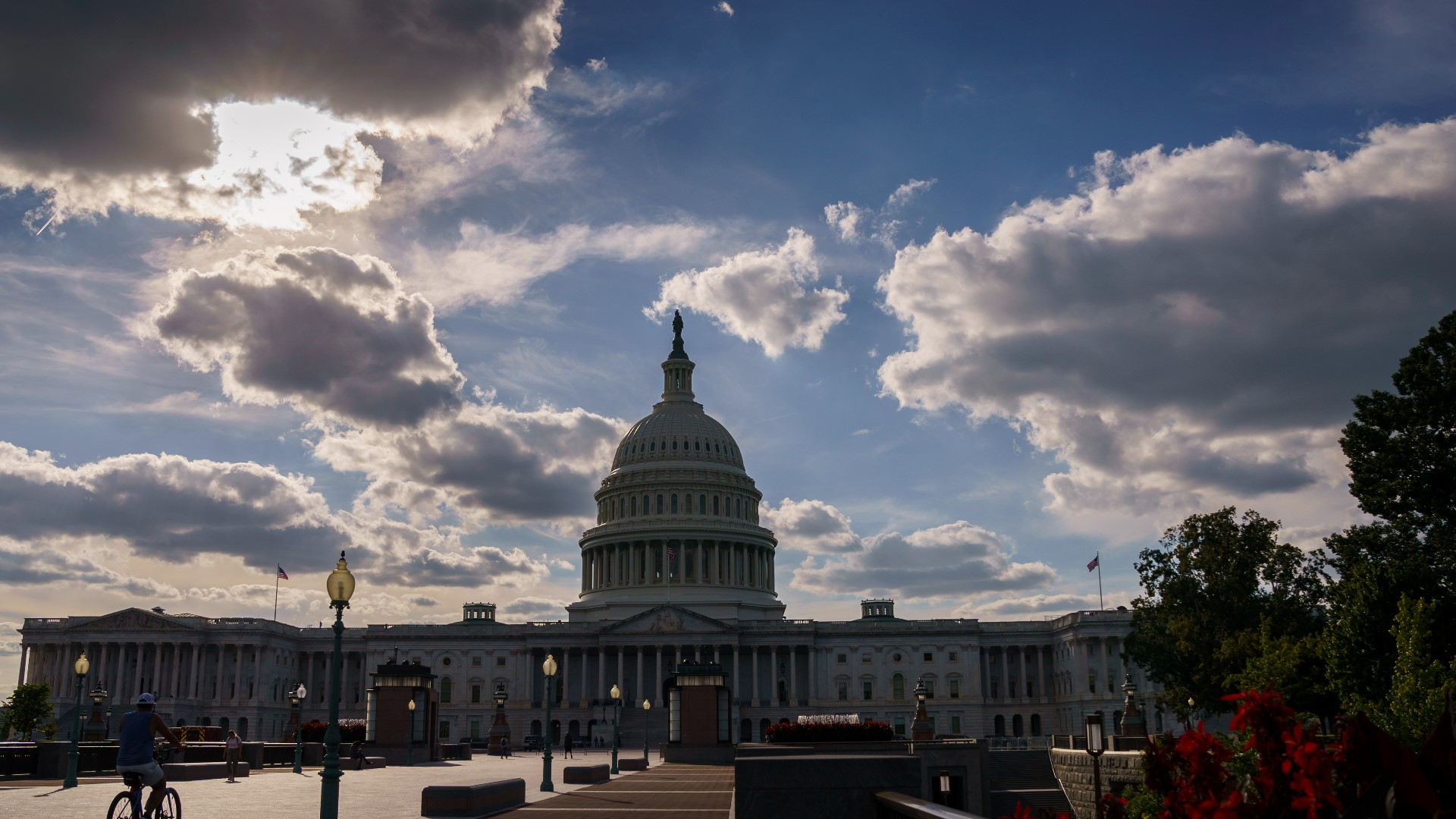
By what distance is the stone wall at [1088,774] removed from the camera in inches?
1789

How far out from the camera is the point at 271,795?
34.7 metres

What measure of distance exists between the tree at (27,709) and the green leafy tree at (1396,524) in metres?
107

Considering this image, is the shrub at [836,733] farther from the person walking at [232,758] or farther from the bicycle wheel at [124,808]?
the bicycle wheel at [124,808]

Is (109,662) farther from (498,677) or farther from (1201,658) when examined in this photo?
(1201,658)

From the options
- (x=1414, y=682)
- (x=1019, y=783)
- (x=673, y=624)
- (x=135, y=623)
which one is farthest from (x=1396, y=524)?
(x=135, y=623)

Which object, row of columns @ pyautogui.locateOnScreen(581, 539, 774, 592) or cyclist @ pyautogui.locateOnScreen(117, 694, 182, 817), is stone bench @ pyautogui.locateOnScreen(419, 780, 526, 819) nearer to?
cyclist @ pyautogui.locateOnScreen(117, 694, 182, 817)

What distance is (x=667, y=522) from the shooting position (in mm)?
151875

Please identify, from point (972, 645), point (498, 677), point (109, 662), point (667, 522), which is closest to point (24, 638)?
point (109, 662)

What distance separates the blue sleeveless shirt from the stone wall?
31695mm

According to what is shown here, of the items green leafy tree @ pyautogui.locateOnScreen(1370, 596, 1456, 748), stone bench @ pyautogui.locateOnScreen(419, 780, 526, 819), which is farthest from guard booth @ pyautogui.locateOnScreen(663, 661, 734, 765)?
stone bench @ pyautogui.locateOnScreen(419, 780, 526, 819)

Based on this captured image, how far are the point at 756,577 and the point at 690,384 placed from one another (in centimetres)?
3202

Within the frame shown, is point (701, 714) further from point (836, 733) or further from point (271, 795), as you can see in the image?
point (271, 795)

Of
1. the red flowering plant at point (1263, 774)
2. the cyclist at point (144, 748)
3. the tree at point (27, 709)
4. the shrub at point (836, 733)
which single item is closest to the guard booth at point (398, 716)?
the shrub at point (836, 733)

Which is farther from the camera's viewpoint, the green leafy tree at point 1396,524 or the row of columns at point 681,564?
the row of columns at point 681,564
